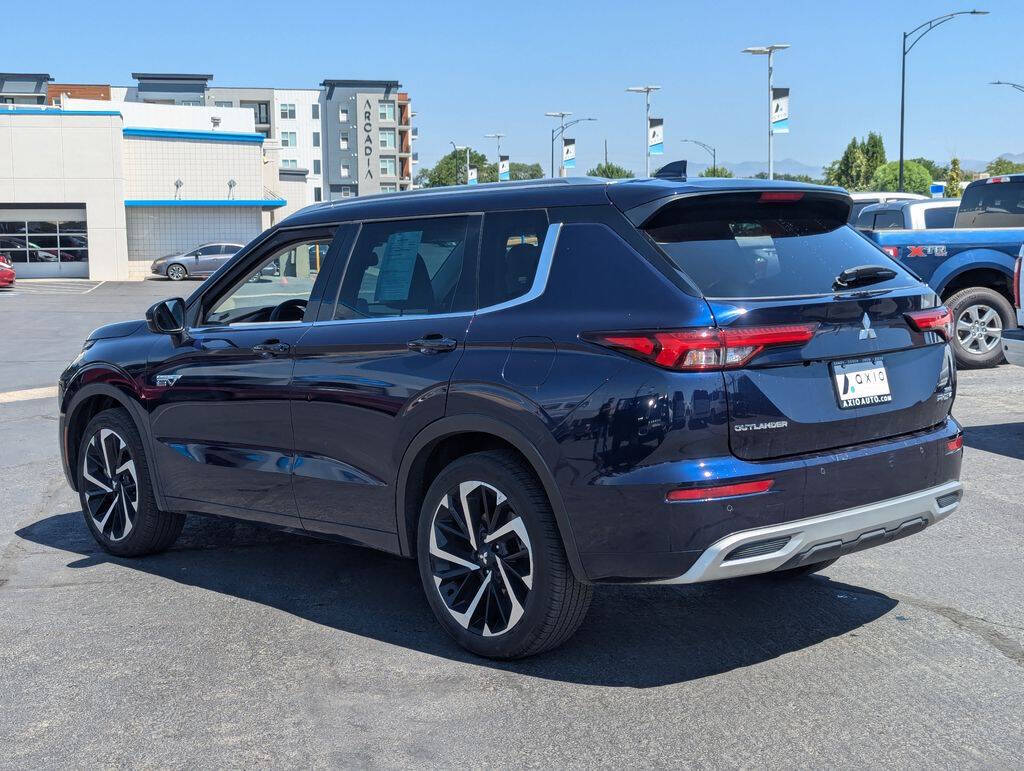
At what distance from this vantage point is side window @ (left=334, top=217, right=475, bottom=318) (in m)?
4.91

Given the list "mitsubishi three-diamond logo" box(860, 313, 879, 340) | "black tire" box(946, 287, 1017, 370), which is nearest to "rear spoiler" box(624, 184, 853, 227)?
"mitsubishi three-diamond logo" box(860, 313, 879, 340)

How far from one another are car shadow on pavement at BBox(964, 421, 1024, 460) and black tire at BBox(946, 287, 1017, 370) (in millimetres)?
3272

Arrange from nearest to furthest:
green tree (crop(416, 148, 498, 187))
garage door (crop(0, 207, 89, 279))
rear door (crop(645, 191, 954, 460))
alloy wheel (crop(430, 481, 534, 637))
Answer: rear door (crop(645, 191, 954, 460))
alloy wheel (crop(430, 481, 534, 637))
garage door (crop(0, 207, 89, 279))
green tree (crop(416, 148, 498, 187))

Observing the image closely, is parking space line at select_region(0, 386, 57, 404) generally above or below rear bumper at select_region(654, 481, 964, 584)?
below

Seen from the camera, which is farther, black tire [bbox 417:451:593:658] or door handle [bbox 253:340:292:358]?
door handle [bbox 253:340:292:358]

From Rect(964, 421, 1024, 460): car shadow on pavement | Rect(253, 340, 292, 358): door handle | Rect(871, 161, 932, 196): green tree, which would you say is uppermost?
Rect(871, 161, 932, 196): green tree

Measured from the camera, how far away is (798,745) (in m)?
3.88

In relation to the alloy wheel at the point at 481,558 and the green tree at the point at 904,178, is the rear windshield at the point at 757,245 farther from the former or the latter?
the green tree at the point at 904,178

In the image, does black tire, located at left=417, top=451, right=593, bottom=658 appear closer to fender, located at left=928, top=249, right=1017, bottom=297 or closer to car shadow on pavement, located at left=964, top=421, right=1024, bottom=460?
car shadow on pavement, located at left=964, top=421, right=1024, bottom=460

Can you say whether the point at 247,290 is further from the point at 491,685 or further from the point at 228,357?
the point at 491,685

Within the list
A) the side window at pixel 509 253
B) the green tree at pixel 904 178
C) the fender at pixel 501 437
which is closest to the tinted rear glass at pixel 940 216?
the side window at pixel 509 253

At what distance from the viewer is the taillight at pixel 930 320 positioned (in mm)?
4668

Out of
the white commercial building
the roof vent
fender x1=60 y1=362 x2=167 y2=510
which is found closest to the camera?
the roof vent

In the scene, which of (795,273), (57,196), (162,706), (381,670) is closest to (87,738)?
(162,706)
